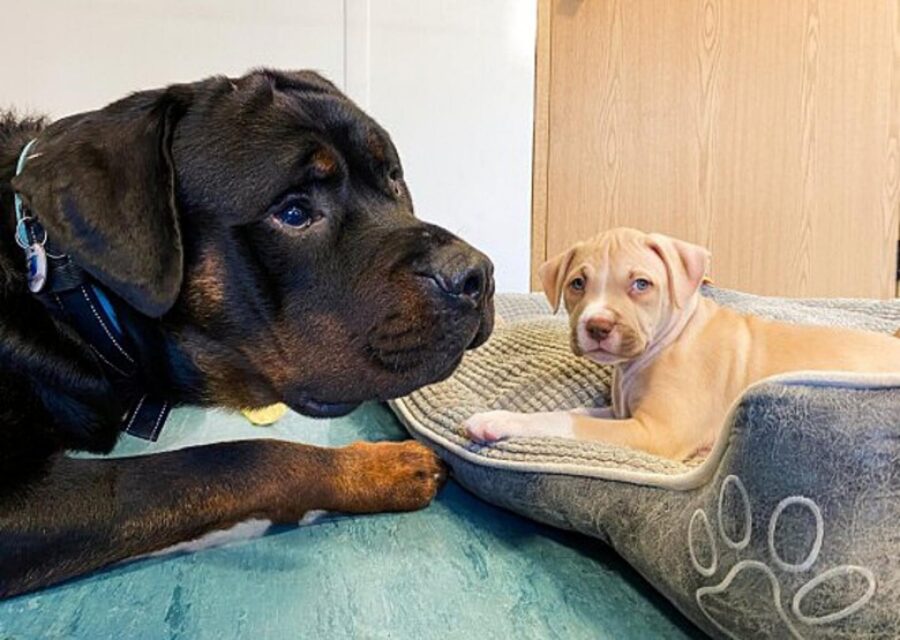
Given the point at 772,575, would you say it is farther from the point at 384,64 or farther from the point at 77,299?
the point at 384,64

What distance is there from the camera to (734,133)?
14.5 feet

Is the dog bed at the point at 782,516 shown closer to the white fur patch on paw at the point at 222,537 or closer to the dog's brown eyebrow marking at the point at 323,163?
the white fur patch on paw at the point at 222,537

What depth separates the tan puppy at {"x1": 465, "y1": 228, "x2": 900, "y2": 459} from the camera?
5.85 feet

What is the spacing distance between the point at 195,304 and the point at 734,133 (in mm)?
3833

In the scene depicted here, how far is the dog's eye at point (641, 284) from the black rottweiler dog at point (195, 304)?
0.65 metres

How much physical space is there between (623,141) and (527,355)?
2.57 meters

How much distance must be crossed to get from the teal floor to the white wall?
116 inches

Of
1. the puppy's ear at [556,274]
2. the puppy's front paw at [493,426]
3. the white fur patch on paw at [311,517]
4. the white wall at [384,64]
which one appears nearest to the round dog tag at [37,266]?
the white fur patch on paw at [311,517]

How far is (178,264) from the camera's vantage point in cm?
114

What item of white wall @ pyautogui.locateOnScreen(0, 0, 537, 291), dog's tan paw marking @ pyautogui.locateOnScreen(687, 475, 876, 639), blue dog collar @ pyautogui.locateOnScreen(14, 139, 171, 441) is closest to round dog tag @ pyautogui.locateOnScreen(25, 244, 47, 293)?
blue dog collar @ pyautogui.locateOnScreen(14, 139, 171, 441)

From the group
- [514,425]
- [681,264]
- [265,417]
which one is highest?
[681,264]

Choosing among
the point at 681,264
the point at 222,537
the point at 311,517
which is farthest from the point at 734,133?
the point at 222,537

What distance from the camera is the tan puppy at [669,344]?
178cm

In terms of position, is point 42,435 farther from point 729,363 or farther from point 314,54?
point 314,54
